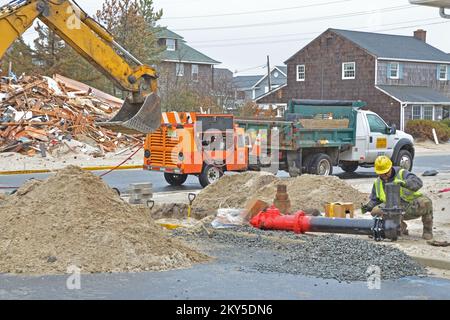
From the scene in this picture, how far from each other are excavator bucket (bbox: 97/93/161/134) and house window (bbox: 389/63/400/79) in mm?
43384

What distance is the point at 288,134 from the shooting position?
838 inches

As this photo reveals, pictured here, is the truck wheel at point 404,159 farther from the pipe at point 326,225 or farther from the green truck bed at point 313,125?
→ the pipe at point 326,225

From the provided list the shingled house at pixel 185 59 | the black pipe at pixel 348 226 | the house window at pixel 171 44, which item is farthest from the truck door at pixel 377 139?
Answer: the house window at pixel 171 44

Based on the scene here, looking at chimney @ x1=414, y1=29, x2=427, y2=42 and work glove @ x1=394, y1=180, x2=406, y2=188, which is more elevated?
chimney @ x1=414, y1=29, x2=427, y2=42

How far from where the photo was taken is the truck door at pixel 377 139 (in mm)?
23250

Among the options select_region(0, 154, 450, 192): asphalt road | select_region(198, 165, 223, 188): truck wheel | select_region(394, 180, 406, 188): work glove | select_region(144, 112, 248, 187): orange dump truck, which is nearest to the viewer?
select_region(394, 180, 406, 188): work glove

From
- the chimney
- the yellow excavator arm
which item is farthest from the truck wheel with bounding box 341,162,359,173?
the chimney

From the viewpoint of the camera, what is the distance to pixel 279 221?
1190 cm

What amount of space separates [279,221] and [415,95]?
44.8m

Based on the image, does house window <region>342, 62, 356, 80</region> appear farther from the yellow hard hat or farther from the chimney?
the yellow hard hat

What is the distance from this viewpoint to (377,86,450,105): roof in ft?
172

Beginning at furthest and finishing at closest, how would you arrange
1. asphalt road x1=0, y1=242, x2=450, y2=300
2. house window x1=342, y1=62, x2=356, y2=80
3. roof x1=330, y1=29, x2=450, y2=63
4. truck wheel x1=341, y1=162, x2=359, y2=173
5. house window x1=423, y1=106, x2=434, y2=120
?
house window x1=342, y1=62, x2=356, y2=80, roof x1=330, y1=29, x2=450, y2=63, house window x1=423, y1=106, x2=434, y2=120, truck wheel x1=341, y1=162, x2=359, y2=173, asphalt road x1=0, y1=242, x2=450, y2=300

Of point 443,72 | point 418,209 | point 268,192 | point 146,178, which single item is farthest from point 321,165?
point 443,72

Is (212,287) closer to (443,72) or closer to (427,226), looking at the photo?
(427,226)
